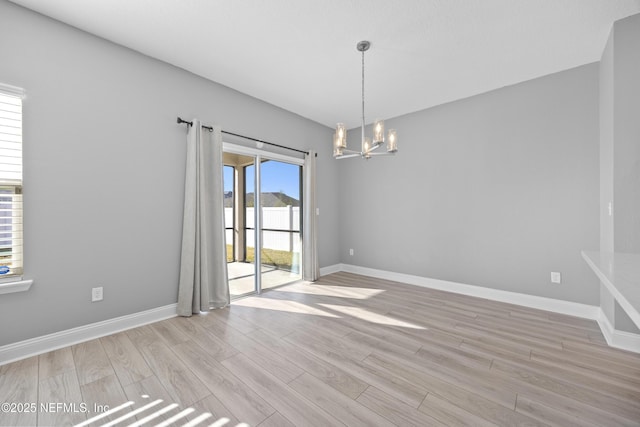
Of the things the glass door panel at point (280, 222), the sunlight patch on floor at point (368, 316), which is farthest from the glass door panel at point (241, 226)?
the sunlight patch on floor at point (368, 316)

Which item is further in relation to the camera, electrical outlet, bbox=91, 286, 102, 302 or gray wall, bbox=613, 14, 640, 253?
electrical outlet, bbox=91, 286, 102, 302

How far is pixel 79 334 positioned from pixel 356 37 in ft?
12.4

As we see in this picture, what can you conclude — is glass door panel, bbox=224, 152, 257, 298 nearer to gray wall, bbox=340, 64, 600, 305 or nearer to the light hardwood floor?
the light hardwood floor

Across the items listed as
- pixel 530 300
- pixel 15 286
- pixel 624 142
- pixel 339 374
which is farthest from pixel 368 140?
pixel 15 286

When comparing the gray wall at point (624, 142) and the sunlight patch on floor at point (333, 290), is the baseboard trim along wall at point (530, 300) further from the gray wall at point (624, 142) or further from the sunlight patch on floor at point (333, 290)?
the sunlight patch on floor at point (333, 290)

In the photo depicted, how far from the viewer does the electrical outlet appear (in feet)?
8.04

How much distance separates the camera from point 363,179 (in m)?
4.92

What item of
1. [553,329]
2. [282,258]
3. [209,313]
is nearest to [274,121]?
[282,258]

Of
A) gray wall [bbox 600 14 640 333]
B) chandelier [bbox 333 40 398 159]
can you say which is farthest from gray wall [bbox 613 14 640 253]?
chandelier [bbox 333 40 398 159]

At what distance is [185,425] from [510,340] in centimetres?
271

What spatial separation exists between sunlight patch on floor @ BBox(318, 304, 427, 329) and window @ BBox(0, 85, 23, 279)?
2.93 meters

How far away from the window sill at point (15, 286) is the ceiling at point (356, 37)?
224cm

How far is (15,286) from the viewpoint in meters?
2.06

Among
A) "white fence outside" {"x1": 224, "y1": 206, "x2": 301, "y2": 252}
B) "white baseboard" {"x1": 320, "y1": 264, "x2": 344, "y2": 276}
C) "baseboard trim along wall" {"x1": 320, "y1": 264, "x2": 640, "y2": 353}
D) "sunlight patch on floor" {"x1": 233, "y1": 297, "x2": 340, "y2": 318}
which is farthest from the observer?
"white baseboard" {"x1": 320, "y1": 264, "x2": 344, "y2": 276}
